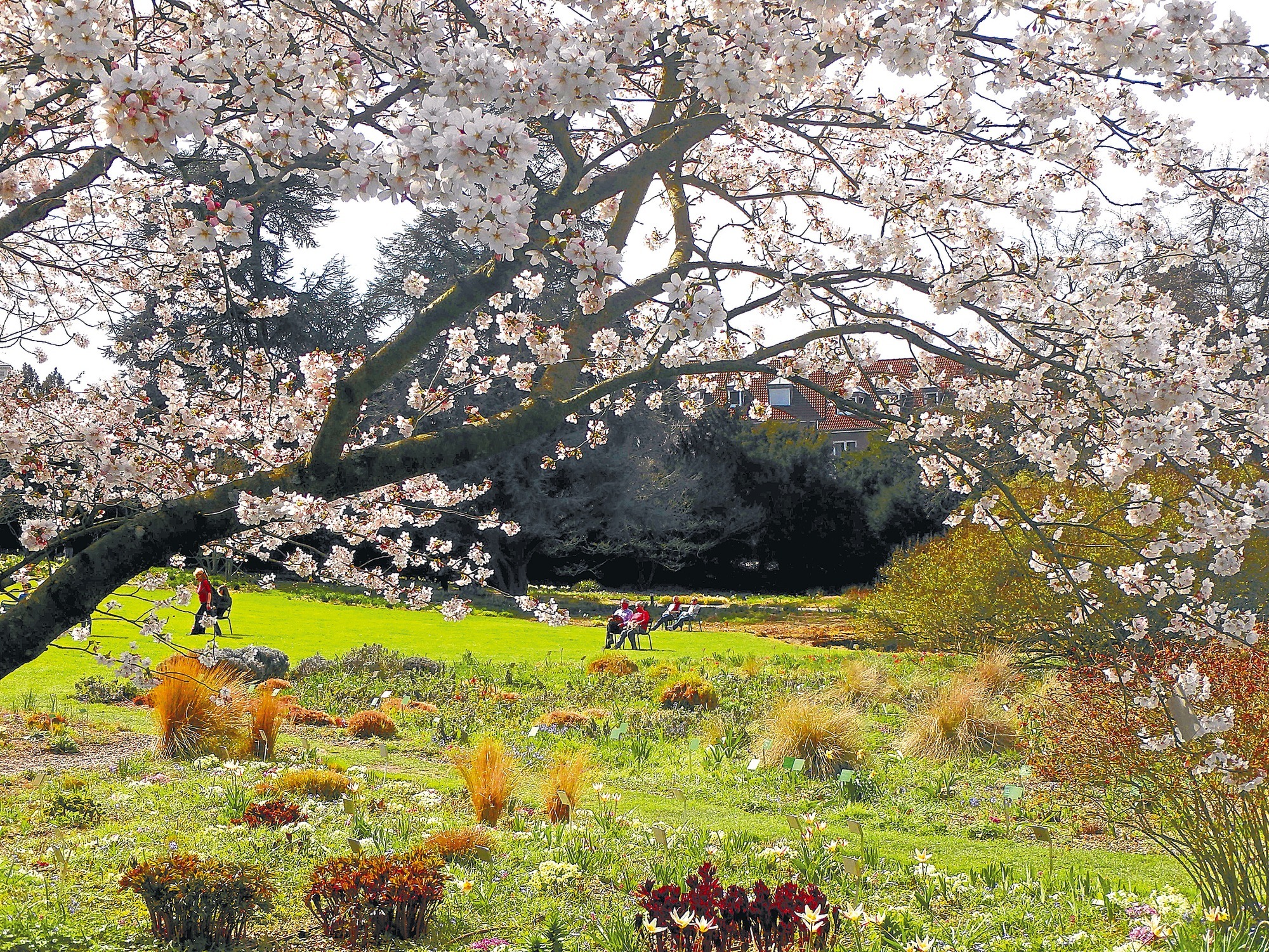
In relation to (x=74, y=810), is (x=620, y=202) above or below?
above

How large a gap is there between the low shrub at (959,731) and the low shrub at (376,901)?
505 centimetres

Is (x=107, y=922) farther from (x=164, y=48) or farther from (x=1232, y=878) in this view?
(x=1232, y=878)

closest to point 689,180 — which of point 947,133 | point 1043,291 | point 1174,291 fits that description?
point 947,133

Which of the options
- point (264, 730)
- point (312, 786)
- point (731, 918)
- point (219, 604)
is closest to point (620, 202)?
point (731, 918)

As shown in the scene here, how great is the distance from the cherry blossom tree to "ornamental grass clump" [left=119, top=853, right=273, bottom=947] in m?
1.12

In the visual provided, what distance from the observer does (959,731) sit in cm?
813

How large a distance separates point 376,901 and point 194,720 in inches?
175

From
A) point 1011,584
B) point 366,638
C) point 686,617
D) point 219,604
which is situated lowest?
point 366,638

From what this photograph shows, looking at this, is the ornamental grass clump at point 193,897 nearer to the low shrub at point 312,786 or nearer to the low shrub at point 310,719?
the low shrub at point 312,786

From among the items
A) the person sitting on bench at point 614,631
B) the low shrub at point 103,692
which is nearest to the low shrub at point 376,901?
the low shrub at point 103,692

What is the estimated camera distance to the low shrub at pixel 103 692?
34.0 feet

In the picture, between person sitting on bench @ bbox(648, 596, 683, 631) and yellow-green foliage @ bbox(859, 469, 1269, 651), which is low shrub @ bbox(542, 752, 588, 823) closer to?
yellow-green foliage @ bbox(859, 469, 1269, 651)

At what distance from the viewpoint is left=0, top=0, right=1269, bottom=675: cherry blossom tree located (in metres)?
2.80

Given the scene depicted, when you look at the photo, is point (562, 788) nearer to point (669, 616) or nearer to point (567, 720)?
point (567, 720)
